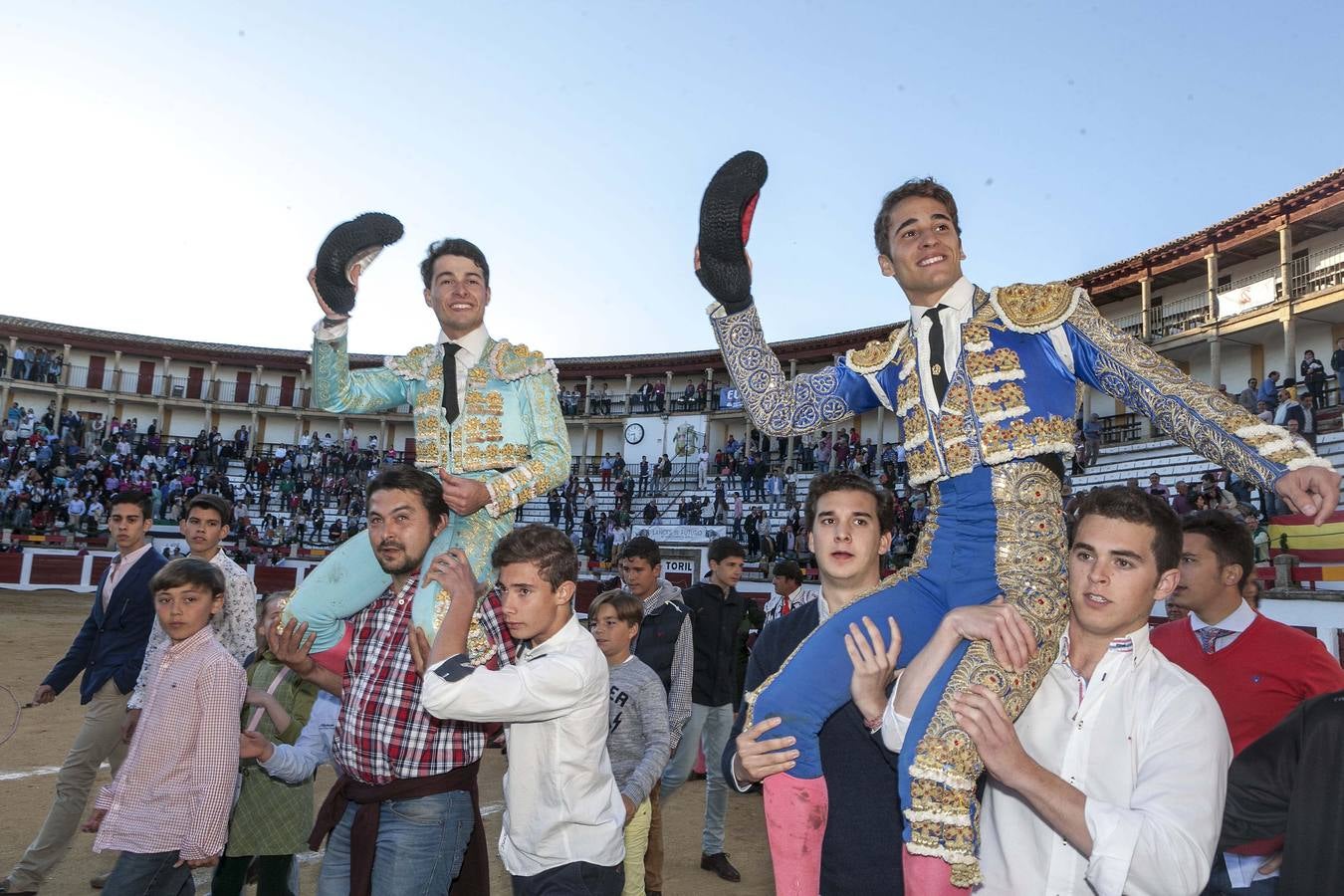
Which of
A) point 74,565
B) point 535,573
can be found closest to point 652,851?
point 535,573

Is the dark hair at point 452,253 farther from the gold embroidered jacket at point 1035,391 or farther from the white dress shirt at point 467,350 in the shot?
the gold embroidered jacket at point 1035,391

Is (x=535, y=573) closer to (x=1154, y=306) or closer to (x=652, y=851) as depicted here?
(x=652, y=851)

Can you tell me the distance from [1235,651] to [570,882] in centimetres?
233

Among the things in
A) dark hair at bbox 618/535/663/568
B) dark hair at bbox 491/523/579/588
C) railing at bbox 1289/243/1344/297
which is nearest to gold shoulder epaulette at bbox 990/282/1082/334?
dark hair at bbox 491/523/579/588

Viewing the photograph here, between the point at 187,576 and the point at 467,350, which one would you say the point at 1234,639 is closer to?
the point at 467,350

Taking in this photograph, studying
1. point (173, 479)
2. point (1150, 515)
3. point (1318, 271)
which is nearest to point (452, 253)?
point (1150, 515)

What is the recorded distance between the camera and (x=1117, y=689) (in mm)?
1963

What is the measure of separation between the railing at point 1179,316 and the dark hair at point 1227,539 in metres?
23.0

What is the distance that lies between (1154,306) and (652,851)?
2551 centimetres

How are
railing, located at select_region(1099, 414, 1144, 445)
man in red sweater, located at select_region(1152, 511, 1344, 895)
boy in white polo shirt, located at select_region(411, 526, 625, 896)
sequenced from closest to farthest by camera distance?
boy in white polo shirt, located at select_region(411, 526, 625, 896)
man in red sweater, located at select_region(1152, 511, 1344, 895)
railing, located at select_region(1099, 414, 1144, 445)

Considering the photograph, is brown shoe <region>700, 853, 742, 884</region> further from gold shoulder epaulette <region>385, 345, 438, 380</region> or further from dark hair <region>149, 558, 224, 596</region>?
gold shoulder epaulette <region>385, 345, 438, 380</region>

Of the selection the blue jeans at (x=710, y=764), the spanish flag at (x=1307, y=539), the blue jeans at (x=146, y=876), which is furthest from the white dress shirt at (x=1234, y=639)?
the spanish flag at (x=1307, y=539)

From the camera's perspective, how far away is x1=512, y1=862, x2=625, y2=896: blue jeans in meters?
2.57

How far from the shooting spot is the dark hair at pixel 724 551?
652cm
